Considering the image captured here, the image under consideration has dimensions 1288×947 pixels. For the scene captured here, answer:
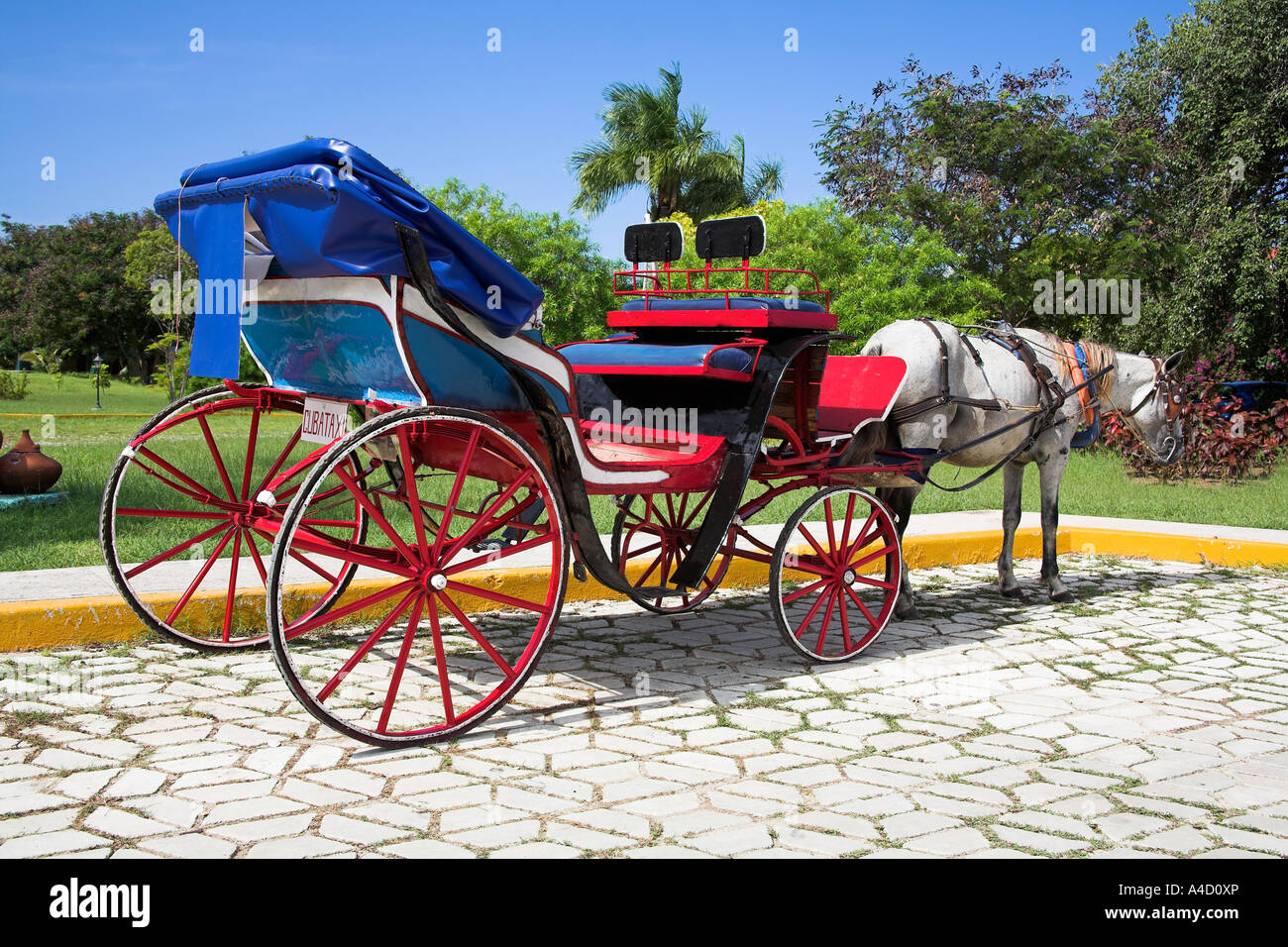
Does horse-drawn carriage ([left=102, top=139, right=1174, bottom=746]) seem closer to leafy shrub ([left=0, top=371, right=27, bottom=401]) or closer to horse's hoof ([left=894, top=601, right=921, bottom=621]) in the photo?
horse's hoof ([left=894, top=601, right=921, bottom=621])

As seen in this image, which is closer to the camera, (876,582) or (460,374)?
(460,374)

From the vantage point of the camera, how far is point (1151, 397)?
819 cm

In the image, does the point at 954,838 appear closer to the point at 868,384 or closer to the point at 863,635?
the point at 863,635

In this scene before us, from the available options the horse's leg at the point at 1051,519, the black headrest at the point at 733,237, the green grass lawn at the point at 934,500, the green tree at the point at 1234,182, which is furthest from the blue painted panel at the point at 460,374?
the green tree at the point at 1234,182

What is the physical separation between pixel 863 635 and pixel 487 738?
2380mm

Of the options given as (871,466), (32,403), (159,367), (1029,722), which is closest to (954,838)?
(1029,722)

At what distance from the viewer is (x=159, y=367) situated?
42875mm

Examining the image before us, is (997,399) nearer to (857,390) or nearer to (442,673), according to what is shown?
(857,390)

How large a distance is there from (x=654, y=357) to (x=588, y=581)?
2.19m

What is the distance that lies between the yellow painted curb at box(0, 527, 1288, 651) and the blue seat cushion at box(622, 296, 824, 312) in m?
1.71

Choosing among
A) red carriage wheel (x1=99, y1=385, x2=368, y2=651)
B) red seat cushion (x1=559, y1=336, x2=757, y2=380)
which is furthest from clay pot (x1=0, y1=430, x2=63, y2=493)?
red seat cushion (x1=559, y1=336, x2=757, y2=380)

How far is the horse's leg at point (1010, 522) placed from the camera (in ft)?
25.1

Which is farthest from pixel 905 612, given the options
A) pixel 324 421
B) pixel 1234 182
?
pixel 1234 182

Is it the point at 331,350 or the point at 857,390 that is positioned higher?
the point at 331,350
